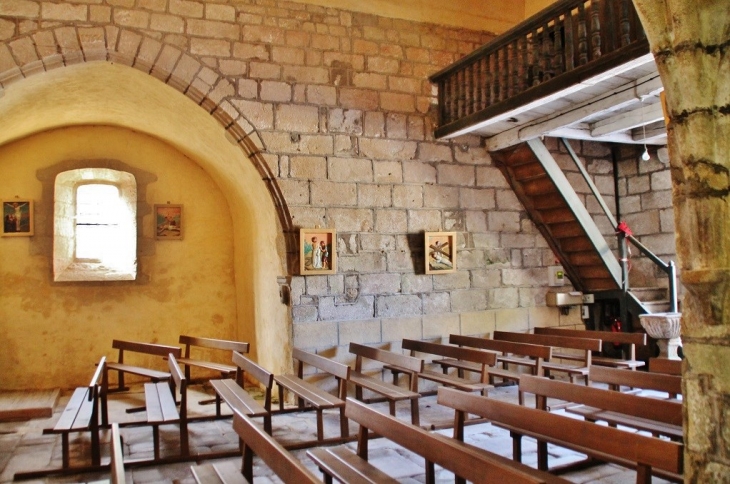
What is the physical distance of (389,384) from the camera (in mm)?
4895

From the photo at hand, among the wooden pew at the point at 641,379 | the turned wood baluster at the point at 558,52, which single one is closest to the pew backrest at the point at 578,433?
the wooden pew at the point at 641,379

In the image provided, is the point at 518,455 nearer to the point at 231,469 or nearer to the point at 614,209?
the point at 231,469

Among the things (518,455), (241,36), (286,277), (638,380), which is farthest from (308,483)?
(241,36)

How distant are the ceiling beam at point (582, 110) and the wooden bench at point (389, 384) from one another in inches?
109

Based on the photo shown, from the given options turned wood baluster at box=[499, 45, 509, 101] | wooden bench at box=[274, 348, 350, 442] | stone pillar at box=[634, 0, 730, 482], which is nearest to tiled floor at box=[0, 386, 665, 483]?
wooden bench at box=[274, 348, 350, 442]

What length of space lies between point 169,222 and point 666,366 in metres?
5.79

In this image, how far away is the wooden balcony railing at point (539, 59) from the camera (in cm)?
454

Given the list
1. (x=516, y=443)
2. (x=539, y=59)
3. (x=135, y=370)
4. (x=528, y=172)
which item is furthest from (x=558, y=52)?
(x=135, y=370)

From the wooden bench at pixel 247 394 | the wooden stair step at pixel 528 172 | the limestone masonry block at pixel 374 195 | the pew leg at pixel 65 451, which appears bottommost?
the pew leg at pixel 65 451

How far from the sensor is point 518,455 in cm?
341

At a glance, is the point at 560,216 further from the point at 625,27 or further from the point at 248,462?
the point at 248,462

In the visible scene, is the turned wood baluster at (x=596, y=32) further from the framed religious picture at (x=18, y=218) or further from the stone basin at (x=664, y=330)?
the framed religious picture at (x=18, y=218)

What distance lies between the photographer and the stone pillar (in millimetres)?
2025

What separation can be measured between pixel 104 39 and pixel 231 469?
414cm
